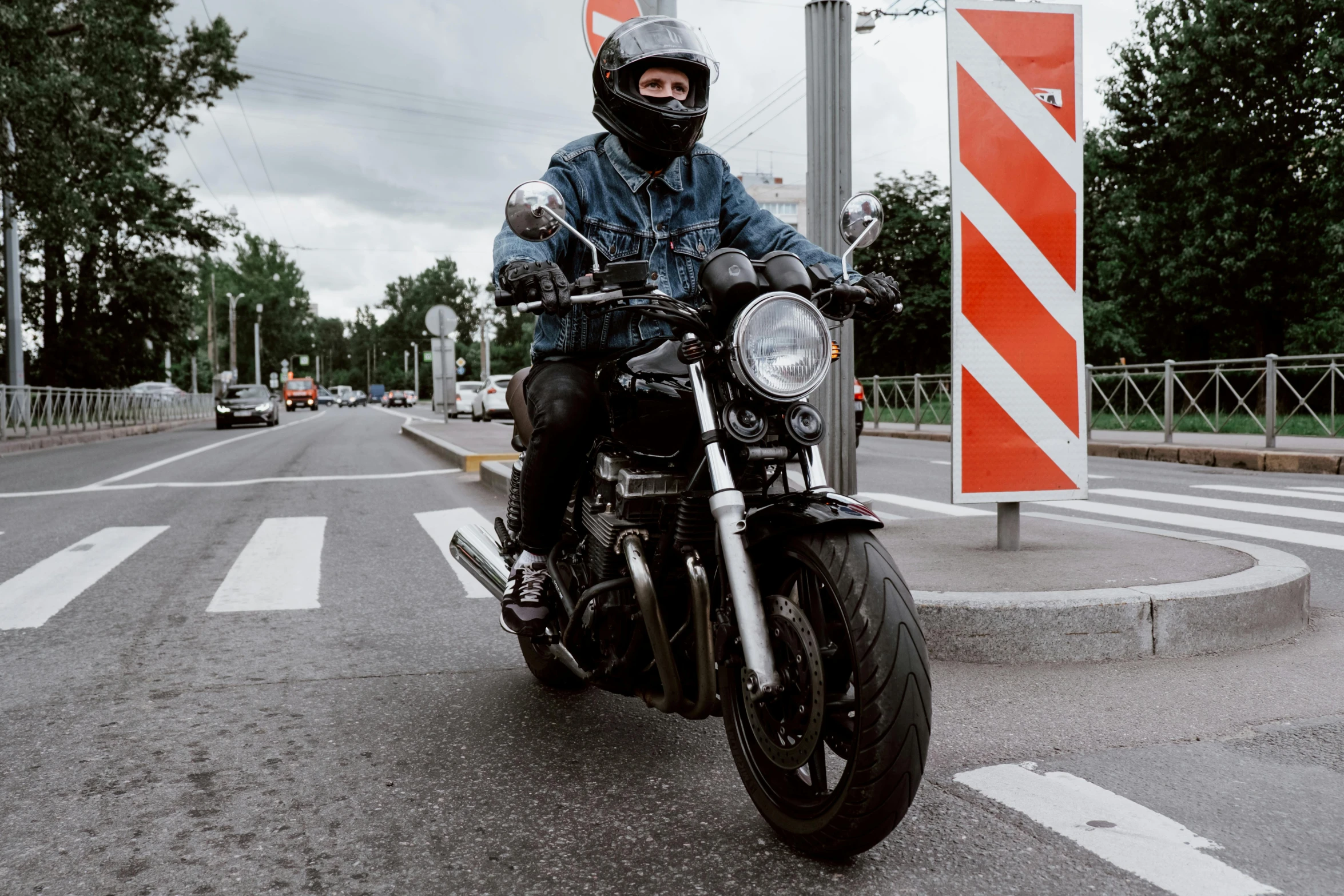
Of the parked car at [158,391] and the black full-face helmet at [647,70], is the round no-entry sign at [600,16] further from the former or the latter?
the parked car at [158,391]

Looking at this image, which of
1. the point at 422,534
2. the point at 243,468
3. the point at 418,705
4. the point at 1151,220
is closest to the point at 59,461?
the point at 243,468

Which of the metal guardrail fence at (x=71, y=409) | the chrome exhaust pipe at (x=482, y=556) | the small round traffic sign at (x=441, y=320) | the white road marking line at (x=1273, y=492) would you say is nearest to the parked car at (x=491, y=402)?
the small round traffic sign at (x=441, y=320)

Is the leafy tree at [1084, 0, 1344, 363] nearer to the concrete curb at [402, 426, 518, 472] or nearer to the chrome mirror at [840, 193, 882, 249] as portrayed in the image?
the concrete curb at [402, 426, 518, 472]

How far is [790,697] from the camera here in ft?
7.78

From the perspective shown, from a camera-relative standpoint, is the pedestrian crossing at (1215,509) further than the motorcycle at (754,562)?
Yes

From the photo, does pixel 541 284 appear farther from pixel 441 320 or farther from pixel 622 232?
pixel 441 320

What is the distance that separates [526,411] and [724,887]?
1.62m

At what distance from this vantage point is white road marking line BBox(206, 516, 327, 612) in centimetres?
531

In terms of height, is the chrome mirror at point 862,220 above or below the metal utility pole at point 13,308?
below

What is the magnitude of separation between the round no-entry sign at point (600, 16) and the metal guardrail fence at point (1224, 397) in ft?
28.2

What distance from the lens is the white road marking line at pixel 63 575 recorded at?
200 inches

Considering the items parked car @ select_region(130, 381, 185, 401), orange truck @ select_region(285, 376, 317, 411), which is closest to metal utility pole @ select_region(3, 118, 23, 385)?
parked car @ select_region(130, 381, 185, 401)

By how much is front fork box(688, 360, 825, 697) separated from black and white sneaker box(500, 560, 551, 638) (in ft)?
2.94

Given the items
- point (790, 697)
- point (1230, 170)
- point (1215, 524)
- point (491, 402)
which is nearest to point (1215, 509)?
point (1215, 524)
